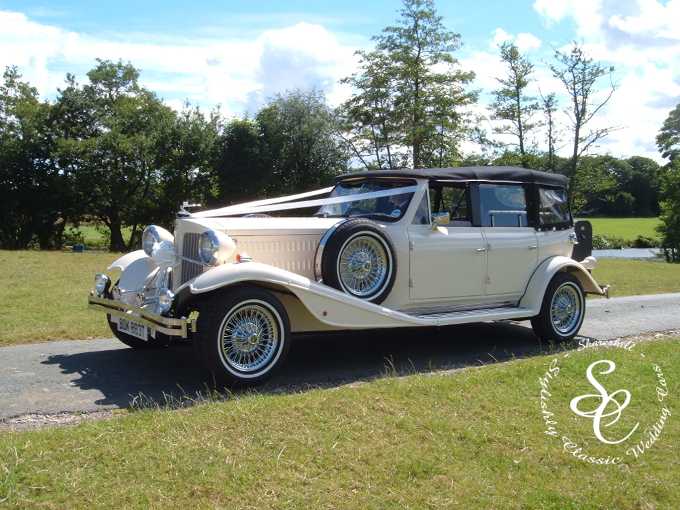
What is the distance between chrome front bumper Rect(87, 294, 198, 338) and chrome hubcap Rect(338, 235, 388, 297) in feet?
4.87

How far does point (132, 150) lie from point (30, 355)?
24.6 meters

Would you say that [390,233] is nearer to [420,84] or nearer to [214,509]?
[214,509]

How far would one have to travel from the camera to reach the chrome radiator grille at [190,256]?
6.20m

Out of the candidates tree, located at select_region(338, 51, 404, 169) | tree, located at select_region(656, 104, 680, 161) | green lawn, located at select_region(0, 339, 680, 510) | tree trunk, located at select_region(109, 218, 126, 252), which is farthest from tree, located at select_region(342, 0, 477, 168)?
tree, located at select_region(656, 104, 680, 161)

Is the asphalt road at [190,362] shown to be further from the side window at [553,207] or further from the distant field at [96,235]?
the distant field at [96,235]

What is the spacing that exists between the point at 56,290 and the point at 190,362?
628 cm

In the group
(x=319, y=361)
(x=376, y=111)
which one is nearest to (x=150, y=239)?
(x=319, y=361)

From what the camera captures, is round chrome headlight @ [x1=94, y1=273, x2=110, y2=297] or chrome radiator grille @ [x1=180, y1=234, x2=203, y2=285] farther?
round chrome headlight @ [x1=94, y1=273, x2=110, y2=297]

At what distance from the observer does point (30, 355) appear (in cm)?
684

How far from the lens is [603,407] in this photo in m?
5.18

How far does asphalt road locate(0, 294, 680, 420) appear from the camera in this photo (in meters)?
5.44

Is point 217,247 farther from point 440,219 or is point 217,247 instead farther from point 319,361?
point 440,219

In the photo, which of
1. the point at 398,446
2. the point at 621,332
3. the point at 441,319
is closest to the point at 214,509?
the point at 398,446

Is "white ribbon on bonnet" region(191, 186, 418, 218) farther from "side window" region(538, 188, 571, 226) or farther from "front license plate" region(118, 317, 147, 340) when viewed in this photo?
"side window" region(538, 188, 571, 226)
